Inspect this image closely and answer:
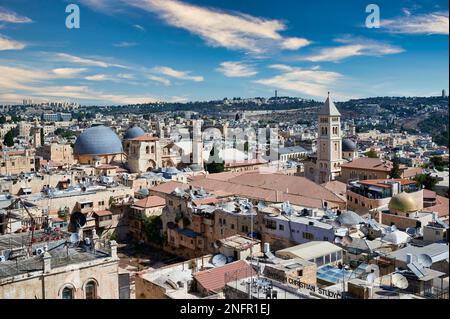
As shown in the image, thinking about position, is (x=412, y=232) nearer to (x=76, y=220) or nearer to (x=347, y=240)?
(x=347, y=240)

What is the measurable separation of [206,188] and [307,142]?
3490 cm

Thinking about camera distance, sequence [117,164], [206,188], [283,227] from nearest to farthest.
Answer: [283,227], [206,188], [117,164]

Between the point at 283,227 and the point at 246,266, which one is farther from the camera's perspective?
the point at 283,227

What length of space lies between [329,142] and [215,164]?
9.46m

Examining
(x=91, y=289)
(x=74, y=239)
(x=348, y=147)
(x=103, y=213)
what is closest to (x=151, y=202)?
(x=103, y=213)

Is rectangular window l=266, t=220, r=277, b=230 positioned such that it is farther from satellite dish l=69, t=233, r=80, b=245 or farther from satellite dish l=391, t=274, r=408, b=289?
satellite dish l=391, t=274, r=408, b=289

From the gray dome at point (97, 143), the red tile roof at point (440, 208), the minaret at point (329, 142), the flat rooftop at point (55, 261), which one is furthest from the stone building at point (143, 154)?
the flat rooftop at point (55, 261)

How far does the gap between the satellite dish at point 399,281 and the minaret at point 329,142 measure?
72.9 ft

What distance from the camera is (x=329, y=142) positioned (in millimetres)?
28906

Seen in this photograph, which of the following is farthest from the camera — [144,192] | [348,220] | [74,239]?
[144,192]

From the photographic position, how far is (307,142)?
56.1 meters
